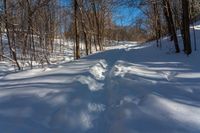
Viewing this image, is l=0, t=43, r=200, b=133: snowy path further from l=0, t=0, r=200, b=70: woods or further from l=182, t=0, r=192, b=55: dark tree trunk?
l=182, t=0, r=192, b=55: dark tree trunk

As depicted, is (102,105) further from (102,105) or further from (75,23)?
(75,23)

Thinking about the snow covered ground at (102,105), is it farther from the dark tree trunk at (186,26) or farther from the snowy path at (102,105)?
the dark tree trunk at (186,26)

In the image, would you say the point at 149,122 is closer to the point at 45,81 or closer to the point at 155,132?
the point at 155,132

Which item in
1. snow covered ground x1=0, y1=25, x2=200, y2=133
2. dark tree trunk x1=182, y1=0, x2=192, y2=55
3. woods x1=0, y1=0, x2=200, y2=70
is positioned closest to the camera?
snow covered ground x1=0, y1=25, x2=200, y2=133

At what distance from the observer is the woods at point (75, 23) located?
14820 mm

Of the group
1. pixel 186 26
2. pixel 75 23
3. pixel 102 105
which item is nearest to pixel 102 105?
pixel 102 105

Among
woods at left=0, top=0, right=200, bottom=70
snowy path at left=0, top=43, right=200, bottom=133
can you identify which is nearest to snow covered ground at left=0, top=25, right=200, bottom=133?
snowy path at left=0, top=43, right=200, bottom=133

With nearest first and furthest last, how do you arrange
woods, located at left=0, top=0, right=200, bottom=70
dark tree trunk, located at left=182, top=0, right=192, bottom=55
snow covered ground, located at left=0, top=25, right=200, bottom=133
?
snow covered ground, located at left=0, top=25, right=200, bottom=133
woods, located at left=0, top=0, right=200, bottom=70
dark tree trunk, located at left=182, top=0, right=192, bottom=55

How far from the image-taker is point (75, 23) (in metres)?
26.9

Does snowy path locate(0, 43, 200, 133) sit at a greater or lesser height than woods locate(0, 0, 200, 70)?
lesser

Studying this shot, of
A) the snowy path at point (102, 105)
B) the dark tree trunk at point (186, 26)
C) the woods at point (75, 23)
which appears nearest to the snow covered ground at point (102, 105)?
the snowy path at point (102, 105)

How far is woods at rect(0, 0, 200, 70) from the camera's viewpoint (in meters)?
14.8

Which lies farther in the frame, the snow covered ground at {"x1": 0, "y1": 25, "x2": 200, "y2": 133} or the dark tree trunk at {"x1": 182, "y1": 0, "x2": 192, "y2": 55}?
the dark tree trunk at {"x1": 182, "y1": 0, "x2": 192, "y2": 55}

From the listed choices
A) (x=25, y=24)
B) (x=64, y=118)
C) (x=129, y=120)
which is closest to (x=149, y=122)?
(x=129, y=120)
